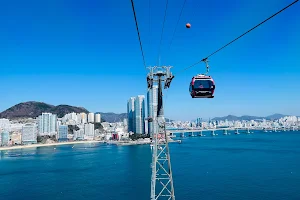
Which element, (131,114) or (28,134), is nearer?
(28,134)

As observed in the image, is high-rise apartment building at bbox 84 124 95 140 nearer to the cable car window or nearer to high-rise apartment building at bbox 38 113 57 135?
high-rise apartment building at bbox 38 113 57 135

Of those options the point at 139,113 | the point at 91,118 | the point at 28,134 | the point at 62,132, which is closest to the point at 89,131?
the point at 62,132

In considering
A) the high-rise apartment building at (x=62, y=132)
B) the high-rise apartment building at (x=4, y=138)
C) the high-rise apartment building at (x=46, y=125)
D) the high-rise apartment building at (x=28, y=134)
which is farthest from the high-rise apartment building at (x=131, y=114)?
the high-rise apartment building at (x=4, y=138)

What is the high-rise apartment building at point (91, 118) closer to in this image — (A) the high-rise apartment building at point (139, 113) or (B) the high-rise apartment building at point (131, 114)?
(B) the high-rise apartment building at point (131, 114)

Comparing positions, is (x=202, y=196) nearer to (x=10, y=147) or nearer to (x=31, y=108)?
(x=10, y=147)

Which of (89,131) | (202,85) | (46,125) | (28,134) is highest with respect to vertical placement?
(202,85)

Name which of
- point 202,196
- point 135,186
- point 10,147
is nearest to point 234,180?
point 202,196

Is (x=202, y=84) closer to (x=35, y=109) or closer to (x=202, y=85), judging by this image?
(x=202, y=85)

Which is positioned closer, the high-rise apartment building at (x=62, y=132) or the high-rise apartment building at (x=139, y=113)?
the high-rise apartment building at (x=139, y=113)
